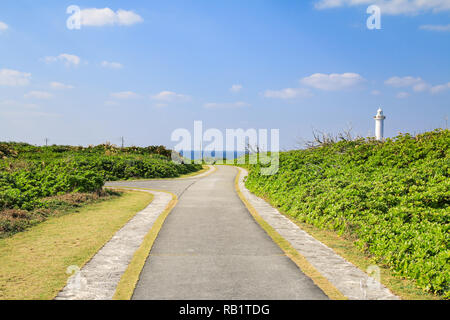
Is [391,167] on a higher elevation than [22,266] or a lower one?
higher

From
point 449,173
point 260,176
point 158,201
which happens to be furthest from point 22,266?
point 260,176

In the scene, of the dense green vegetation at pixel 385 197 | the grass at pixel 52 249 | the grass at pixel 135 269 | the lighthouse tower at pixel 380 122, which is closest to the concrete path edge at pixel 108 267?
the grass at pixel 135 269

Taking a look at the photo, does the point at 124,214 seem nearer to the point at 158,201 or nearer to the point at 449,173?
the point at 158,201

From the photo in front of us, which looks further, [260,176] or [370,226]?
[260,176]

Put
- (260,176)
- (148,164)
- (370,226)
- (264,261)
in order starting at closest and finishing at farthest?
(264,261), (370,226), (260,176), (148,164)

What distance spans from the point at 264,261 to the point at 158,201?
29.2 ft

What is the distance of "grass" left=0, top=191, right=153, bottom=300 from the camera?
17.0ft

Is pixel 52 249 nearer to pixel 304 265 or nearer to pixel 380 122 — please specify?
pixel 304 265

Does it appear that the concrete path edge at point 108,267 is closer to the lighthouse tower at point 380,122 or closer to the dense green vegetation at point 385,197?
the dense green vegetation at point 385,197

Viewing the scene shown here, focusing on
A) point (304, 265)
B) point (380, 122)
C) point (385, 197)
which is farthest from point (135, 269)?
point (380, 122)

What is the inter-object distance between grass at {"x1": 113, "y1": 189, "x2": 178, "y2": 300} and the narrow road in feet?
0.32

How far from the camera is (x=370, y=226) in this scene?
8211mm

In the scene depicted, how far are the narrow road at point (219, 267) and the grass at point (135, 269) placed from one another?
10 centimetres

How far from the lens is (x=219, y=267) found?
5926 mm
